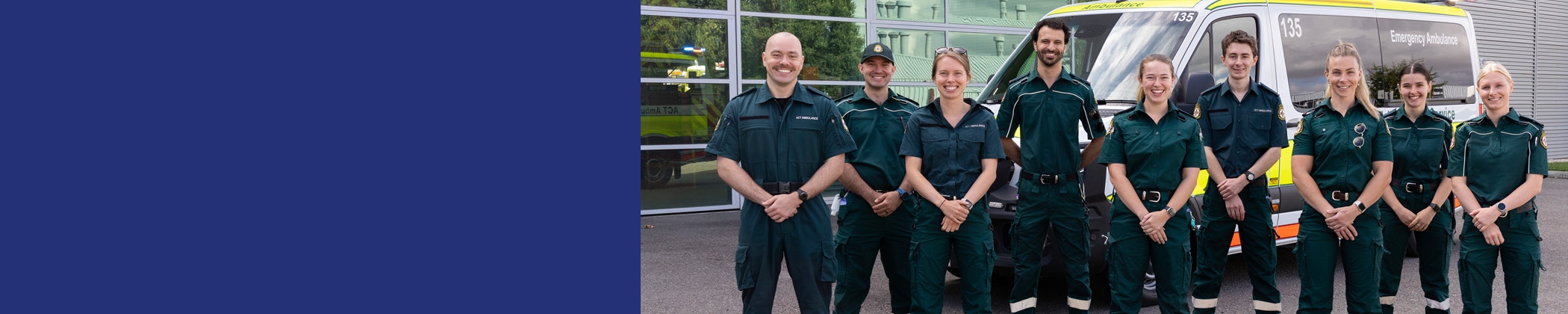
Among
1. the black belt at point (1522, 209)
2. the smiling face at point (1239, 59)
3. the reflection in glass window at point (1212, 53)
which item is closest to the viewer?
the black belt at point (1522, 209)

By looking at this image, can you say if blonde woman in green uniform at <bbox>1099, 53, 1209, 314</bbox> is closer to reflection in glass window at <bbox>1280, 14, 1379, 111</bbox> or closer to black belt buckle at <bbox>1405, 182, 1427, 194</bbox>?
black belt buckle at <bbox>1405, 182, 1427, 194</bbox>

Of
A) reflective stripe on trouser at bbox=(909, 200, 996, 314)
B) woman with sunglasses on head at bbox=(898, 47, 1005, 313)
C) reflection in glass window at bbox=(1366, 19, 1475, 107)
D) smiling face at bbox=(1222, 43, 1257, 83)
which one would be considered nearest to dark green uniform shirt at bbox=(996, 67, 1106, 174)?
woman with sunglasses on head at bbox=(898, 47, 1005, 313)

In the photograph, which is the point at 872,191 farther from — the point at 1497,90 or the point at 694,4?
the point at 694,4

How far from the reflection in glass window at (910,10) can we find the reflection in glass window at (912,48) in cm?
13

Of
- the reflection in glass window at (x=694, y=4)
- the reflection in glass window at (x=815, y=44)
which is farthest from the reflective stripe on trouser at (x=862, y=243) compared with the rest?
the reflection in glass window at (x=815, y=44)

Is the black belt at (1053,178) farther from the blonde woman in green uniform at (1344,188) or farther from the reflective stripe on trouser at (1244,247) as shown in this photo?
the blonde woman in green uniform at (1344,188)

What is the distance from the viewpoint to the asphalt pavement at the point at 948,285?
5.41m

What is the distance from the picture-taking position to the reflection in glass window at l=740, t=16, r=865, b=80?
1059cm

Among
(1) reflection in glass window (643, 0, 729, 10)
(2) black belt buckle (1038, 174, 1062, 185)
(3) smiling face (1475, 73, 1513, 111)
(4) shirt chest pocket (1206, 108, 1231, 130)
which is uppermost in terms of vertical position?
(1) reflection in glass window (643, 0, 729, 10)

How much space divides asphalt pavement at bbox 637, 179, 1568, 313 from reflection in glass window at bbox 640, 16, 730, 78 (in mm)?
2244

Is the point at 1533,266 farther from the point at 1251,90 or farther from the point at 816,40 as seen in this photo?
the point at 816,40

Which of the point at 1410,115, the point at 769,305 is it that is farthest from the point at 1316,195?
the point at 769,305

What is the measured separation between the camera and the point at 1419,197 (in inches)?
174

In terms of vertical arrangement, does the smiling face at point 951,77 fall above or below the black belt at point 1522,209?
above
